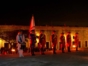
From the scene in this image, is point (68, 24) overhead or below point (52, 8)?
below

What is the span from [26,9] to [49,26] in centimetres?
509

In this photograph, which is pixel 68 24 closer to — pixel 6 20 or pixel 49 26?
pixel 49 26

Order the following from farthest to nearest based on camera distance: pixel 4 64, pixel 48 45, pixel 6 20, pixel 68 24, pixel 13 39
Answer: pixel 68 24 → pixel 6 20 → pixel 48 45 → pixel 13 39 → pixel 4 64

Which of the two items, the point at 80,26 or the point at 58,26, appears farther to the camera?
the point at 80,26

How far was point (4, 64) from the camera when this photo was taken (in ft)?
47.9

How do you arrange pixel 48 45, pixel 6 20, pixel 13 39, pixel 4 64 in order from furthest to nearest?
pixel 6 20
pixel 48 45
pixel 13 39
pixel 4 64

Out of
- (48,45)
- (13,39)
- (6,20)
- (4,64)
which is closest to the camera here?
(4,64)

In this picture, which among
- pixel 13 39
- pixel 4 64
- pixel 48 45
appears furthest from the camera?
pixel 48 45

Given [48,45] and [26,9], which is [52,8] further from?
[48,45]

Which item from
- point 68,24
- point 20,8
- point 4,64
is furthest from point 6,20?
point 4,64

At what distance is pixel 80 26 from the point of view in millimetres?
30109

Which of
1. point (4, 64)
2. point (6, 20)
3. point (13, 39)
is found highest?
point (6, 20)

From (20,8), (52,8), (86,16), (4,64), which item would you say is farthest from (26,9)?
(4,64)

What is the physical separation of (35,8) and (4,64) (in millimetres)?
17097
